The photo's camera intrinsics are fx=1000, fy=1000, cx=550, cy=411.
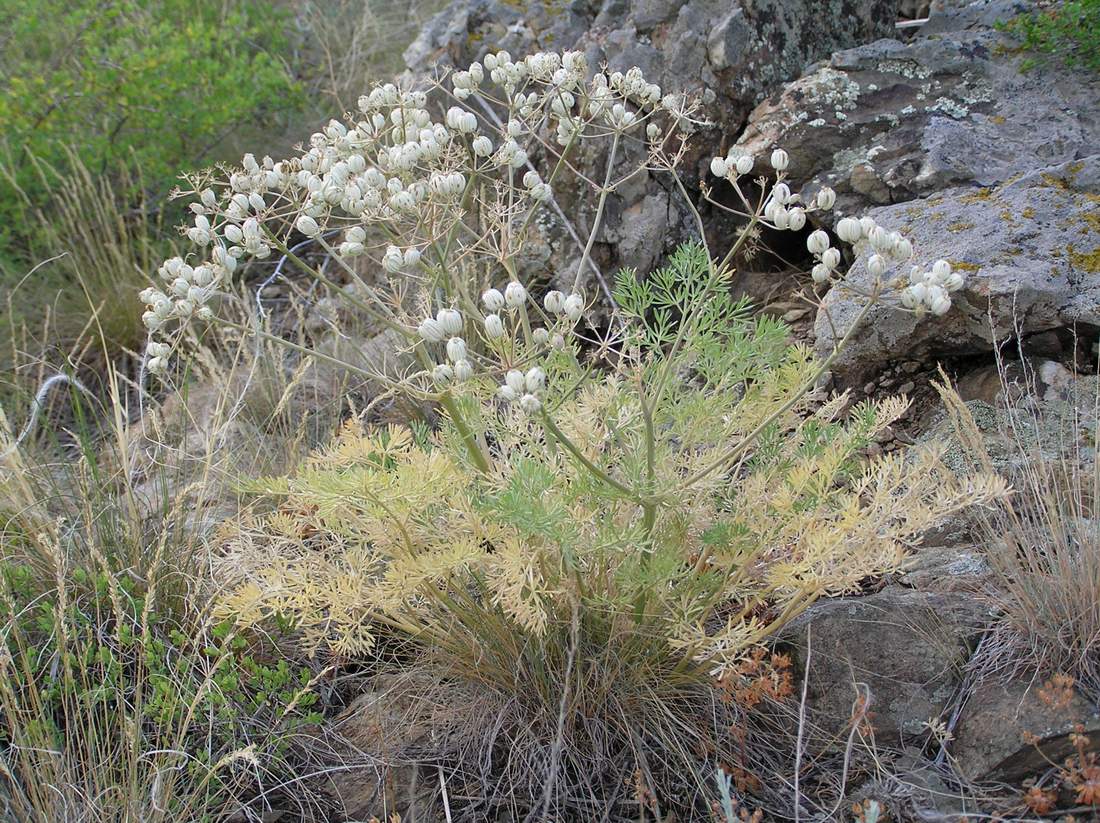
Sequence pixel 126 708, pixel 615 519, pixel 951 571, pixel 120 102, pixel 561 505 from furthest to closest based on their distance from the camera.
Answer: pixel 120 102
pixel 951 571
pixel 126 708
pixel 615 519
pixel 561 505

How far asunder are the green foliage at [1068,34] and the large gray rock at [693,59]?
64 centimetres

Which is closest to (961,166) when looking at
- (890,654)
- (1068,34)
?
(1068,34)

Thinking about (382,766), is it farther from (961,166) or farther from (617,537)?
(961,166)

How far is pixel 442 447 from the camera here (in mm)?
2430

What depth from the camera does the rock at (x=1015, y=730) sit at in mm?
2078

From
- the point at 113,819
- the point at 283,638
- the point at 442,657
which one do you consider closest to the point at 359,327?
the point at 283,638

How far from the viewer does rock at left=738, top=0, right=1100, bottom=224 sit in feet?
11.1

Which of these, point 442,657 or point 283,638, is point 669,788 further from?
point 283,638

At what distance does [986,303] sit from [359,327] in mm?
2550

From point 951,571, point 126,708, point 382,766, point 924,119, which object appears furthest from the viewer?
point 924,119

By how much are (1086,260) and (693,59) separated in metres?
1.65

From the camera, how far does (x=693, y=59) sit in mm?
3842

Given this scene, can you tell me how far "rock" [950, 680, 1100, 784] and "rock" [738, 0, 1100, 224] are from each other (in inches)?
71.2

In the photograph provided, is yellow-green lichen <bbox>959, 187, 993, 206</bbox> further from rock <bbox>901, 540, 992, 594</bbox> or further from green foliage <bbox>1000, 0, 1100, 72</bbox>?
rock <bbox>901, 540, 992, 594</bbox>
